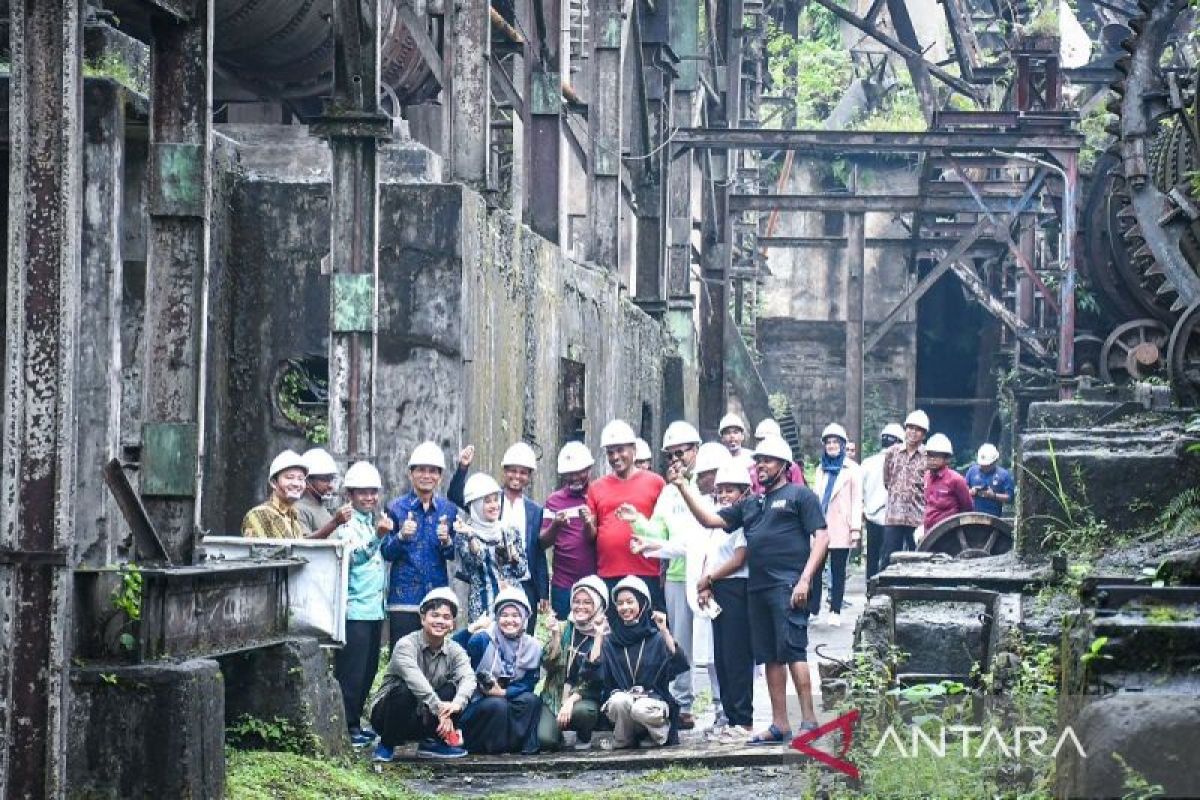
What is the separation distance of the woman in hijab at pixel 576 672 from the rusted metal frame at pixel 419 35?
5816 millimetres

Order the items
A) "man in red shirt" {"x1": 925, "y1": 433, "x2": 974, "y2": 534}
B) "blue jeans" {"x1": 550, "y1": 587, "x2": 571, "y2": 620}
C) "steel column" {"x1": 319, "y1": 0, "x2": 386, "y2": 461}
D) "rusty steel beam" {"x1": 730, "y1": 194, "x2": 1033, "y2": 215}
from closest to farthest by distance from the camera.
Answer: "steel column" {"x1": 319, "y1": 0, "x2": 386, "y2": 461} → "blue jeans" {"x1": 550, "y1": 587, "x2": 571, "y2": 620} → "man in red shirt" {"x1": 925, "y1": 433, "x2": 974, "y2": 534} → "rusty steel beam" {"x1": 730, "y1": 194, "x2": 1033, "y2": 215}

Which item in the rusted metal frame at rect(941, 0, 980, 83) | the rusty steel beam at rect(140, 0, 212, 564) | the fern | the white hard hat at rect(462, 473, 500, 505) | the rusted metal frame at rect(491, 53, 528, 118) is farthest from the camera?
the rusted metal frame at rect(941, 0, 980, 83)

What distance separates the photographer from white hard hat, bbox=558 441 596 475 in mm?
12345

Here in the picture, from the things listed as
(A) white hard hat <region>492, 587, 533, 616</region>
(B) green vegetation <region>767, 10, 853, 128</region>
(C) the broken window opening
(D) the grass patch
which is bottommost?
(D) the grass patch

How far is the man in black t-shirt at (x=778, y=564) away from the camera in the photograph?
11.1m

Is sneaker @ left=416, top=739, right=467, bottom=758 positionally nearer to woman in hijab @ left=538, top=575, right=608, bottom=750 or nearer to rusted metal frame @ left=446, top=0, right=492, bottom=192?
woman in hijab @ left=538, top=575, right=608, bottom=750

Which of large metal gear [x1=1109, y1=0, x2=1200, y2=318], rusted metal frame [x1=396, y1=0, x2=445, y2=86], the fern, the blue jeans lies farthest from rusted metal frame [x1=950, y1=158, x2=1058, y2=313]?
the fern

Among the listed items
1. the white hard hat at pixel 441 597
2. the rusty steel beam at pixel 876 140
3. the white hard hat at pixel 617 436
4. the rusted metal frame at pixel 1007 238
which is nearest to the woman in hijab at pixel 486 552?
the white hard hat at pixel 441 597

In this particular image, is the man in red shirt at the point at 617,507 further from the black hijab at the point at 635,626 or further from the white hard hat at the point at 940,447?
the white hard hat at the point at 940,447

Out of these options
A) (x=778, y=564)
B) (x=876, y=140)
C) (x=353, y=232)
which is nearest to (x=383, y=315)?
A: (x=353, y=232)

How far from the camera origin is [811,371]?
127ft

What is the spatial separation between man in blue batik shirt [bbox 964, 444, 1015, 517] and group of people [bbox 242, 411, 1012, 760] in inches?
262

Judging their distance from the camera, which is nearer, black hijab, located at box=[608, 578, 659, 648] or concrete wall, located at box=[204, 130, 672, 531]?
black hijab, located at box=[608, 578, 659, 648]

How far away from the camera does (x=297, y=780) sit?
8.87 meters
